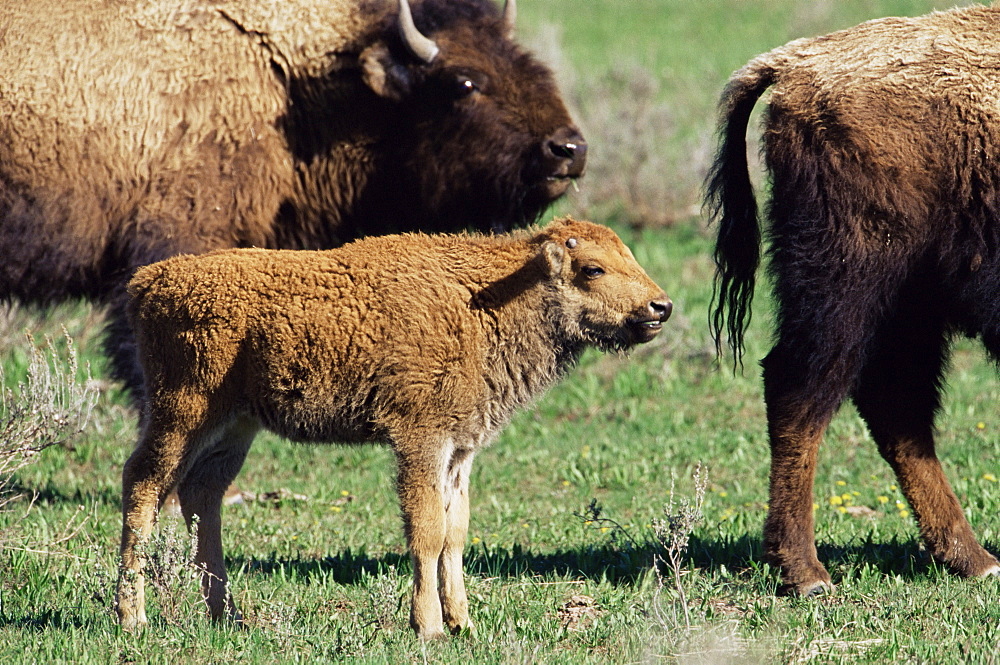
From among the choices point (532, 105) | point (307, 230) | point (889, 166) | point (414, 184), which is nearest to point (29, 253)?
point (307, 230)

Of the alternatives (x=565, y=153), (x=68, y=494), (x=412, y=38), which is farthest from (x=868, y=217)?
(x=68, y=494)

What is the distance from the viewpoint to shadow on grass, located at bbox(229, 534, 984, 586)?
586 centimetres

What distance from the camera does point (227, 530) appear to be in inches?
275

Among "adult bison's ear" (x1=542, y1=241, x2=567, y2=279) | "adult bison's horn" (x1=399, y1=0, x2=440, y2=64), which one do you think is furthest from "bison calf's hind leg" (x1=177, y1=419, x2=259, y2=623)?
"adult bison's horn" (x1=399, y1=0, x2=440, y2=64)

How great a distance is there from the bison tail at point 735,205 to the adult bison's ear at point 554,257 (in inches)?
53.9

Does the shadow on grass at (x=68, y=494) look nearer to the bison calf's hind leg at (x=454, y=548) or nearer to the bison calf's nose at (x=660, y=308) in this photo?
Result: the bison calf's hind leg at (x=454, y=548)

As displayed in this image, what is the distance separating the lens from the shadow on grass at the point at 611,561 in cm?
586

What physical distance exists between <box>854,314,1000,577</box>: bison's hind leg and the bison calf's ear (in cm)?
329

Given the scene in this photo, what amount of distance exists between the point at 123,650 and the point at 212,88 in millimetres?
3606

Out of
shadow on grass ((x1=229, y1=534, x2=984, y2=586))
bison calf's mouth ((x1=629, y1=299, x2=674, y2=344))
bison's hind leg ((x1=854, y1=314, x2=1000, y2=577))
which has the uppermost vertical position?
bison calf's mouth ((x1=629, y1=299, x2=674, y2=344))

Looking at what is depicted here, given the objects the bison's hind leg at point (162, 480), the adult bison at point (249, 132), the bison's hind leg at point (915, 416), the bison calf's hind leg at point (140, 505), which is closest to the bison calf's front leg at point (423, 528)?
the bison's hind leg at point (162, 480)

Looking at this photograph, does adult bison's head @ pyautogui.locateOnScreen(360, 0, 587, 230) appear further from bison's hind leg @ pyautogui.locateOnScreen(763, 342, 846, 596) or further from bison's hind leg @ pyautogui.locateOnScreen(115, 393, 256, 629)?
bison's hind leg @ pyautogui.locateOnScreen(115, 393, 256, 629)

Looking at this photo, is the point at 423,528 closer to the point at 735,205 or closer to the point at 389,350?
the point at 389,350

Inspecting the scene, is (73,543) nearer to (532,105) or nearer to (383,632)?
(383,632)
